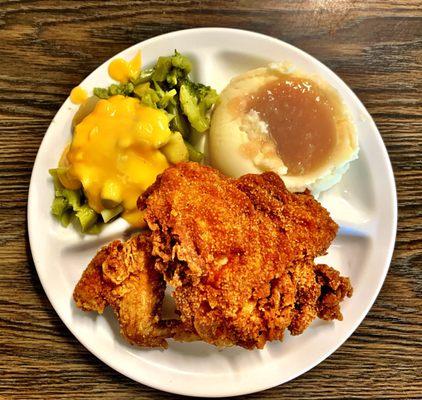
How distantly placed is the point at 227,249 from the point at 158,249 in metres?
0.31

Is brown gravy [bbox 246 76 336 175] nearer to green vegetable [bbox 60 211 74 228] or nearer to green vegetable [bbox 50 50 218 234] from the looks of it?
green vegetable [bbox 50 50 218 234]

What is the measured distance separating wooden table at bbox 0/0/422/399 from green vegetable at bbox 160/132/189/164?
734mm

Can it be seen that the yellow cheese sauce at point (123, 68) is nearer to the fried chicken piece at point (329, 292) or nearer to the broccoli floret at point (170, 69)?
the broccoli floret at point (170, 69)

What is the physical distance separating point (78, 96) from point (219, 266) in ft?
3.97

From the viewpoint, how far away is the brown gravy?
2.41 metres

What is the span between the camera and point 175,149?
→ 7.88ft

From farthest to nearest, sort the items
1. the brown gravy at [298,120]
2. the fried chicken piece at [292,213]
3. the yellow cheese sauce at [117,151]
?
the brown gravy at [298,120], the yellow cheese sauce at [117,151], the fried chicken piece at [292,213]

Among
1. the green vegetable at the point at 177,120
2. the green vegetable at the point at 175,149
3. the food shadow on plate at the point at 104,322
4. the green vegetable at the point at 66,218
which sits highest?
the green vegetable at the point at 177,120

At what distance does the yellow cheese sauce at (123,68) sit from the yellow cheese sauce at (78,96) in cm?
18

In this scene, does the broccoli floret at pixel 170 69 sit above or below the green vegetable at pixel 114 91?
above

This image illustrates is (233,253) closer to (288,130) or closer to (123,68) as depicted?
(288,130)

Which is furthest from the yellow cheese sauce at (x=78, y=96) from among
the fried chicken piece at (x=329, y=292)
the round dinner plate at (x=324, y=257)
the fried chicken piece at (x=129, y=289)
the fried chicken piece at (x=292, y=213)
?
the fried chicken piece at (x=329, y=292)

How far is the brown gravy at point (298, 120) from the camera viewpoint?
241 centimetres

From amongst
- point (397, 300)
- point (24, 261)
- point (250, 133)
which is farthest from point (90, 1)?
point (397, 300)
